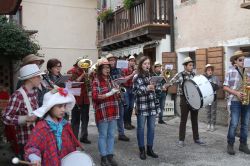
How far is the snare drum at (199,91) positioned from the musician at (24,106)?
3370 millimetres

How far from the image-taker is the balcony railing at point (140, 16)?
12375 mm

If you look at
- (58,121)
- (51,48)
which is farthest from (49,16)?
(58,121)

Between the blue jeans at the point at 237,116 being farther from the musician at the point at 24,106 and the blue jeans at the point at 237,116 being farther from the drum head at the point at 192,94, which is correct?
the musician at the point at 24,106

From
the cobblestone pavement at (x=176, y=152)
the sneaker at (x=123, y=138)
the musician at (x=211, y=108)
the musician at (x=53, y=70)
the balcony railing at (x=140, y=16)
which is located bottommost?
the cobblestone pavement at (x=176, y=152)

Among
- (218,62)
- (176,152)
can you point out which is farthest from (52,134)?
(218,62)

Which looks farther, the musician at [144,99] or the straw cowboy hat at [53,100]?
the musician at [144,99]

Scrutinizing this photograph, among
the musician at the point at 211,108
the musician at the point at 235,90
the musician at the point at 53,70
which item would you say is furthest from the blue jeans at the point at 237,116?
the musician at the point at 53,70

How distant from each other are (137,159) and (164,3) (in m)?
7.22

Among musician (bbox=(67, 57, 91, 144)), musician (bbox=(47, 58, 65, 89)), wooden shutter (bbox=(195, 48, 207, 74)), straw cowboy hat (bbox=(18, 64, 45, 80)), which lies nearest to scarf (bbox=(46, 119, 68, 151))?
straw cowboy hat (bbox=(18, 64, 45, 80))

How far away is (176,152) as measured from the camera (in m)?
6.91

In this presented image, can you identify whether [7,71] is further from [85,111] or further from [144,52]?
[85,111]

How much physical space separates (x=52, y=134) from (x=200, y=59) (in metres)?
7.72

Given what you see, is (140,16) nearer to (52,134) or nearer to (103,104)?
(103,104)

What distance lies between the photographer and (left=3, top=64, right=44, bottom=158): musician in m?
3.83
